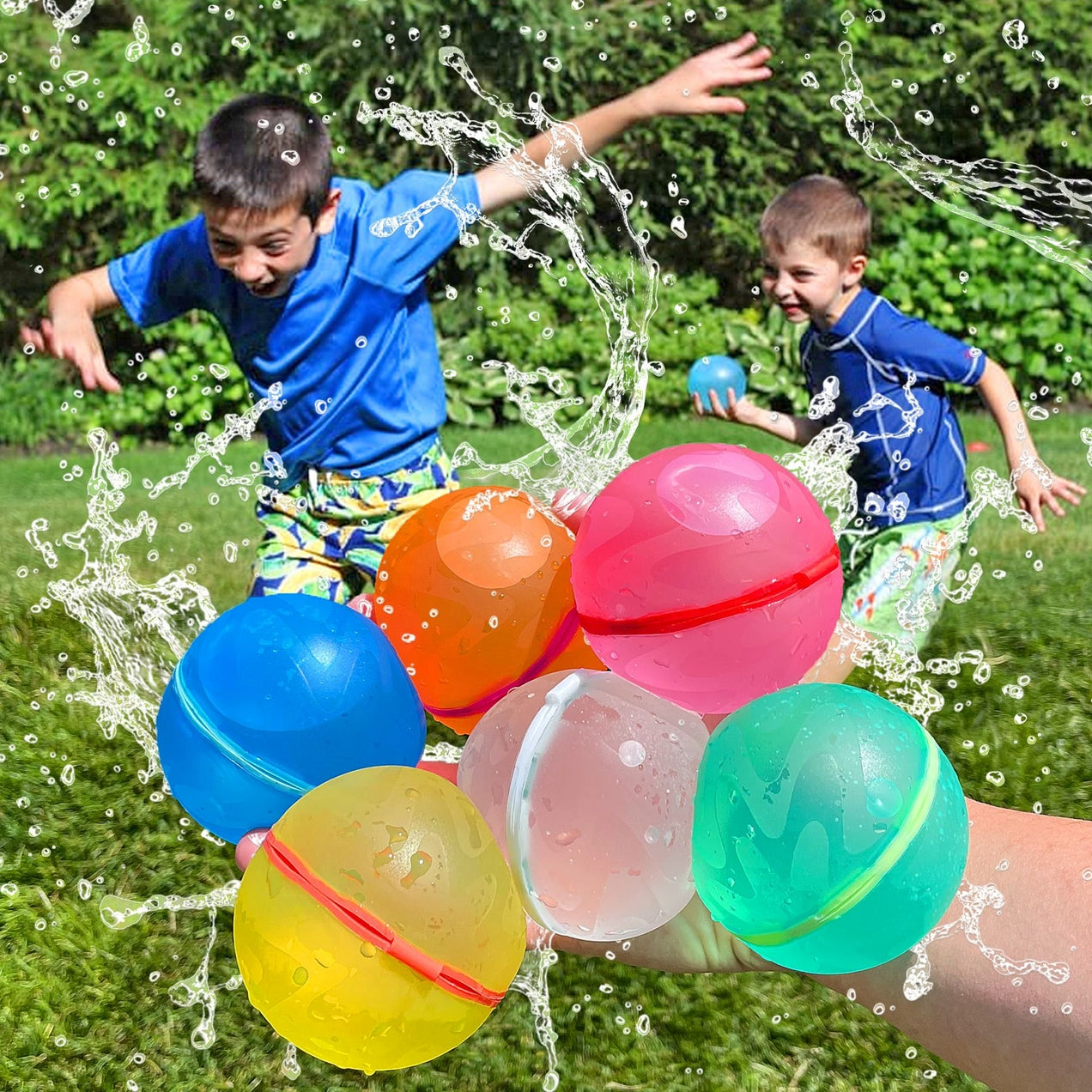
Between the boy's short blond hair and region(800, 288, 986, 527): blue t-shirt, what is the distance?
382 mm

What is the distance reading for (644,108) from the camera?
12.8 ft

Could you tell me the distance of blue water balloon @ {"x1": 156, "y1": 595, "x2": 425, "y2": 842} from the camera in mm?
1718

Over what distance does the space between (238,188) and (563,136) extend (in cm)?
115

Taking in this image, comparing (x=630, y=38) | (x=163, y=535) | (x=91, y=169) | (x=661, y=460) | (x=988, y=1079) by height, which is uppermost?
(x=661, y=460)

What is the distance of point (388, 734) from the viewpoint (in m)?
1.77

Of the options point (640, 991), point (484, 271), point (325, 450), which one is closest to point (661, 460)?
point (640, 991)

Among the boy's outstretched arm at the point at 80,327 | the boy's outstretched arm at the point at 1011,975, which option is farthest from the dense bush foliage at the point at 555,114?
the boy's outstretched arm at the point at 1011,975

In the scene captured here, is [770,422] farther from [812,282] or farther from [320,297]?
[320,297]

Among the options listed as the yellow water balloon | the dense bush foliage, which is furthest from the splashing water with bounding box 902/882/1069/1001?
the dense bush foliage

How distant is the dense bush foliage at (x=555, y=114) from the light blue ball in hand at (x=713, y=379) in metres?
3.60

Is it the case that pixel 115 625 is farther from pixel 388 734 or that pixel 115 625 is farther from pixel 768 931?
pixel 768 931


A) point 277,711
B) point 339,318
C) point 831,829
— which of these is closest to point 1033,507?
point 339,318

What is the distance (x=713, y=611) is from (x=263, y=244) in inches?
111

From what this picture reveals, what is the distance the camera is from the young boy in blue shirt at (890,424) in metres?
4.18
